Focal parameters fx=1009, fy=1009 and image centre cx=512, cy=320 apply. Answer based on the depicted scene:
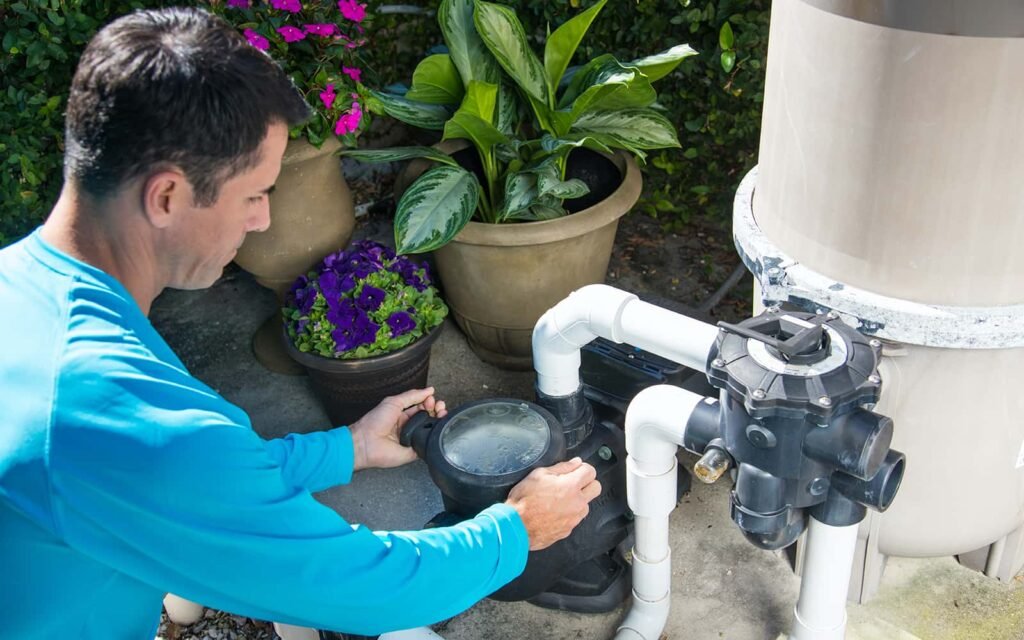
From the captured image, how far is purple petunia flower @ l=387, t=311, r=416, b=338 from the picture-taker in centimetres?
286

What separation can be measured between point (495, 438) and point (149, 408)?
0.96 metres

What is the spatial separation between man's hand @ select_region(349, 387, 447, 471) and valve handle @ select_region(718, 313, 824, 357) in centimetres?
77

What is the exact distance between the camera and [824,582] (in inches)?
77.3

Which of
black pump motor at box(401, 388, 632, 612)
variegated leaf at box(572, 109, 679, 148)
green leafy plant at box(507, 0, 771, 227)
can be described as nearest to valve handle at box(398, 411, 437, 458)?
black pump motor at box(401, 388, 632, 612)

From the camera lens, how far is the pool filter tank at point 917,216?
1664 mm

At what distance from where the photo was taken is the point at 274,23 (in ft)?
9.45

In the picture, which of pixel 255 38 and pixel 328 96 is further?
pixel 328 96

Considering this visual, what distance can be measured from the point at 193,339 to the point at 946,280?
2.57 m

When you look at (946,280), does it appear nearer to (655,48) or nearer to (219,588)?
(219,588)

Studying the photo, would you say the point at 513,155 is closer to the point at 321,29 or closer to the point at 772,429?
the point at 321,29

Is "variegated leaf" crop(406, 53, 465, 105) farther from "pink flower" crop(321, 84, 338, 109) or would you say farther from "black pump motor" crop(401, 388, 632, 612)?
"black pump motor" crop(401, 388, 632, 612)

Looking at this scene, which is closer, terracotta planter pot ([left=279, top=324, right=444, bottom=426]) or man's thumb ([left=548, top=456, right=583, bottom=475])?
man's thumb ([left=548, top=456, right=583, bottom=475])

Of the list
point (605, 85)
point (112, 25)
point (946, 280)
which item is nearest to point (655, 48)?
point (605, 85)

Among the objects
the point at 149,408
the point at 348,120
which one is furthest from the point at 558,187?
the point at 149,408
